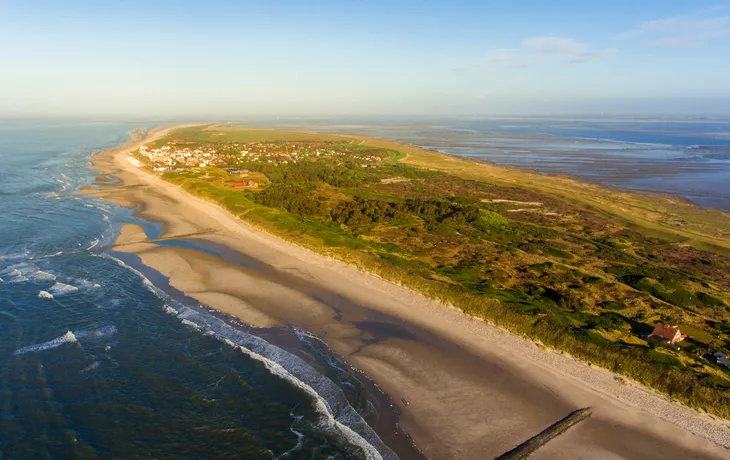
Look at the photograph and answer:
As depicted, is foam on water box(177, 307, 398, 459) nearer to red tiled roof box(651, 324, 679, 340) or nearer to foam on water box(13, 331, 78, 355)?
foam on water box(13, 331, 78, 355)

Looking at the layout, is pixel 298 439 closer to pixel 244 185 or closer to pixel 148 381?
pixel 148 381

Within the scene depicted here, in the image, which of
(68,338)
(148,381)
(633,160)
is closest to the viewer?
(148,381)

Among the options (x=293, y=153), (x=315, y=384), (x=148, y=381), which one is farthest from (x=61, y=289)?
(x=293, y=153)

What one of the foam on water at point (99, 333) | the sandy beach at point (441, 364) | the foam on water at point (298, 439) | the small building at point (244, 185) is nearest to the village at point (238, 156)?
the small building at point (244, 185)

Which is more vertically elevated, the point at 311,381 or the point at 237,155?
the point at 237,155

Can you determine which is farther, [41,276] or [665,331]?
[41,276]

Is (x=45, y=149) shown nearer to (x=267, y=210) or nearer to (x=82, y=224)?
(x=82, y=224)

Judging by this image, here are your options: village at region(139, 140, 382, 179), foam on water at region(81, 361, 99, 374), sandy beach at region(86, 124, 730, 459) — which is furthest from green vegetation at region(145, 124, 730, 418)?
foam on water at region(81, 361, 99, 374)
